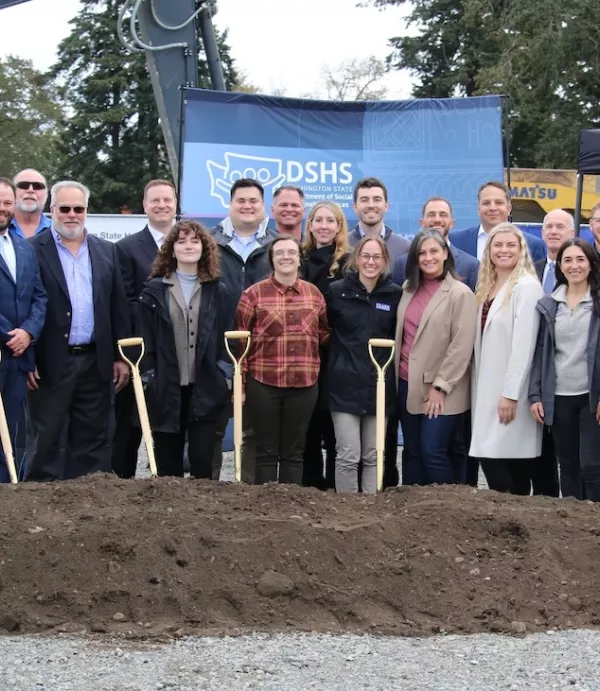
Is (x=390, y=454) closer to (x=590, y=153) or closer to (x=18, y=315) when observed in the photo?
(x=18, y=315)

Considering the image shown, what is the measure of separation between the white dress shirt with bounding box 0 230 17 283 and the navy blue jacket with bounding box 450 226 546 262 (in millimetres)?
3394

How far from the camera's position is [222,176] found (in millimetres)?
10133

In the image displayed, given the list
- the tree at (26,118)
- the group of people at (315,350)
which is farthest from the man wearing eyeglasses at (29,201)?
the tree at (26,118)

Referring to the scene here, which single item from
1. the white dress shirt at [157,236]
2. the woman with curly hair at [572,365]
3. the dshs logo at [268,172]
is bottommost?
the woman with curly hair at [572,365]

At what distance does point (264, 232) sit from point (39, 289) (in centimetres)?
169

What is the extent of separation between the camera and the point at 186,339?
22.9ft

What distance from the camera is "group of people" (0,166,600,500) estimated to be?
264 inches

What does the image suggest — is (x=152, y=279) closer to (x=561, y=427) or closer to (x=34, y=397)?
(x=34, y=397)

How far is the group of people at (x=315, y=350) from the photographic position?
6715mm

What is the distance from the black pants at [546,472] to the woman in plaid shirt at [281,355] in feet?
5.17

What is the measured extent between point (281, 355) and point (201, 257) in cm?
86

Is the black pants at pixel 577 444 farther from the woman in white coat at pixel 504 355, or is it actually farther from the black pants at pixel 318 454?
the black pants at pixel 318 454

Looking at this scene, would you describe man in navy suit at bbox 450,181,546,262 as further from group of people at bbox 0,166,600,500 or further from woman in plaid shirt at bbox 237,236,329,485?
woman in plaid shirt at bbox 237,236,329,485

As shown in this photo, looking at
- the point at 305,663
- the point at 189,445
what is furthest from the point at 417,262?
the point at 305,663
